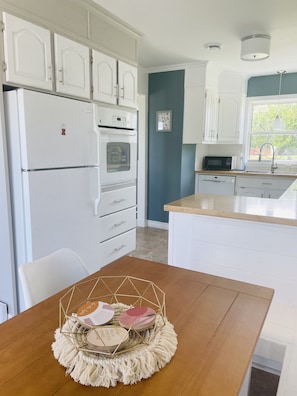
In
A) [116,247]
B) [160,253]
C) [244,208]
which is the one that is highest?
[244,208]

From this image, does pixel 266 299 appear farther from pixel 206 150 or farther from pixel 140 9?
pixel 206 150

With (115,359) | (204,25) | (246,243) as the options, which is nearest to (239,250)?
(246,243)

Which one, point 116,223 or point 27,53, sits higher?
point 27,53

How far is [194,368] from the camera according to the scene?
2.48 feet

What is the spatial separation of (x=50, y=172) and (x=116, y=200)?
0.98 meters

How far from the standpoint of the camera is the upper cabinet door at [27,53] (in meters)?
1.86

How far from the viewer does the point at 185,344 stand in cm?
84

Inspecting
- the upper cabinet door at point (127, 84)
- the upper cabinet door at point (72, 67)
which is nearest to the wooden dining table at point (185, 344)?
the upper cabinet door at point (72, 67)

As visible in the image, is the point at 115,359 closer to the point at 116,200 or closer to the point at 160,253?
the point at 116,200

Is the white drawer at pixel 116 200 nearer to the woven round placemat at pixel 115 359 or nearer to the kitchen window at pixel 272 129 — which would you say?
the woven round placemat at pixel 115 359

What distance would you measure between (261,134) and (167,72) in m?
1.96

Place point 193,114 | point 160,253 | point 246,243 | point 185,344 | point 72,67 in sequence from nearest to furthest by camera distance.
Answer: point 185,344, point 246,243, point 72,67, point 160,253, point 193,114

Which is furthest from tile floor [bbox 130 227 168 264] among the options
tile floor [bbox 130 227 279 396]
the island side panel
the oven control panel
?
the oven control panel

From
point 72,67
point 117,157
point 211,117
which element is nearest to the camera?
point 72,67
